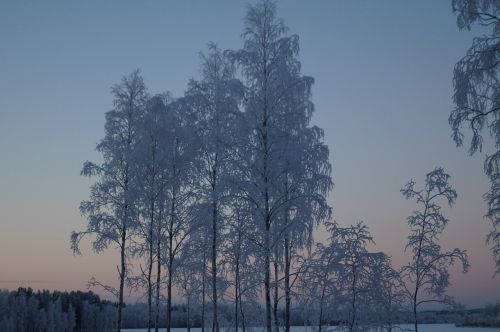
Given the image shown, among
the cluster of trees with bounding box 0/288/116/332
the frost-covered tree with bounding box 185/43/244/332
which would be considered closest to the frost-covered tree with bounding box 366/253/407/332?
the frost-covered tree with bounding box 185/43/244/332

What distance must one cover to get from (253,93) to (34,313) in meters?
82.0

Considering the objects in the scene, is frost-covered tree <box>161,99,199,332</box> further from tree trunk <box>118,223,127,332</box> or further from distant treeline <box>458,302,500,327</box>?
distant treeline <box>458,302,500,327</box>

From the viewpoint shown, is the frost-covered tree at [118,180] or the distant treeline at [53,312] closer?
the frost-covered tree at [118,180]

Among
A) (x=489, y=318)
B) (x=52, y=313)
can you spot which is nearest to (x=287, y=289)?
(x=52, y=313)

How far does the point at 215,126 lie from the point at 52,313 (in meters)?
76.0

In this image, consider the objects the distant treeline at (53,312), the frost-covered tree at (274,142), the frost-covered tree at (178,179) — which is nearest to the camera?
the frost-covered tree at (274,142)

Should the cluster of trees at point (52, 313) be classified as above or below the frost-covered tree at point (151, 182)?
below

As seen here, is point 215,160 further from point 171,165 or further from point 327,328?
point 327,328

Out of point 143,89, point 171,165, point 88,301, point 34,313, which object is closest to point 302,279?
point 171,165

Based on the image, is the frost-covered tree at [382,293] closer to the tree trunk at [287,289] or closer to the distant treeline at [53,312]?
the tree trunk at [287,289]

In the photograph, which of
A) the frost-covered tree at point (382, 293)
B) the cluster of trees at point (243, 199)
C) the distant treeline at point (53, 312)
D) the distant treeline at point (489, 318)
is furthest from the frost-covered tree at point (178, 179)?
the distant treeline at point (489, 318)

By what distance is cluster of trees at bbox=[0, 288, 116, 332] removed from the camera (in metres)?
80.4

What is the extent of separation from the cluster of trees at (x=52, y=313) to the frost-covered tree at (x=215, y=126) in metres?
63.6

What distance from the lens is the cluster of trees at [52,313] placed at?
80400 millimetres
